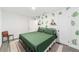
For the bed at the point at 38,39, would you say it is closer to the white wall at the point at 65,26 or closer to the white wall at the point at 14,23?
the white wall at the point at 14,23

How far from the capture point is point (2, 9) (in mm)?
2178

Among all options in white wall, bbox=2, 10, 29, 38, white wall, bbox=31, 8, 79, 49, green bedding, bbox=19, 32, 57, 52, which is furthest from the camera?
white wall, bbox=31, 8, 79, 49

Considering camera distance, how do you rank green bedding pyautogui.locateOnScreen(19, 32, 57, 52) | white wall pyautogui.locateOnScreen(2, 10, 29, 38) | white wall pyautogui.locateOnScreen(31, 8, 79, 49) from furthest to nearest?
1. white wall pyautogui.locateOnScreen(31, 8, 79, 49)
2. white wall pyautogui.locateOnScreen(2, 10, 29, 38)
3. green bedding pyautogui.locateOnScreen(19, 32, 57, 52)

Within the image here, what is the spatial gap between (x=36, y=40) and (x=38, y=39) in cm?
11

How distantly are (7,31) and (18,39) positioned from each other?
0.47 m

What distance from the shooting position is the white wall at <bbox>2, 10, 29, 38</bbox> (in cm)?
226

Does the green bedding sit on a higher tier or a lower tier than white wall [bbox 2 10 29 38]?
lower

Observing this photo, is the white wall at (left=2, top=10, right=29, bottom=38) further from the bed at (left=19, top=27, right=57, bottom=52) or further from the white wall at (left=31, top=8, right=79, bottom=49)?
the white wall at (left=31, top=8, right=79, bottom=49)

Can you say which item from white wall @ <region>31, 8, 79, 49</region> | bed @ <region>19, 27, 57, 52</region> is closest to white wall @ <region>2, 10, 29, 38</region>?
bed @ <region>19, 27, 57, 52</region>

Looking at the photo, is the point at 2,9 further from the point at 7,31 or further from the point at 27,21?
the point at 27,21

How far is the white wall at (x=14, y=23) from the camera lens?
7.43 ft

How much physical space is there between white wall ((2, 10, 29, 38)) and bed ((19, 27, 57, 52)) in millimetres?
200
